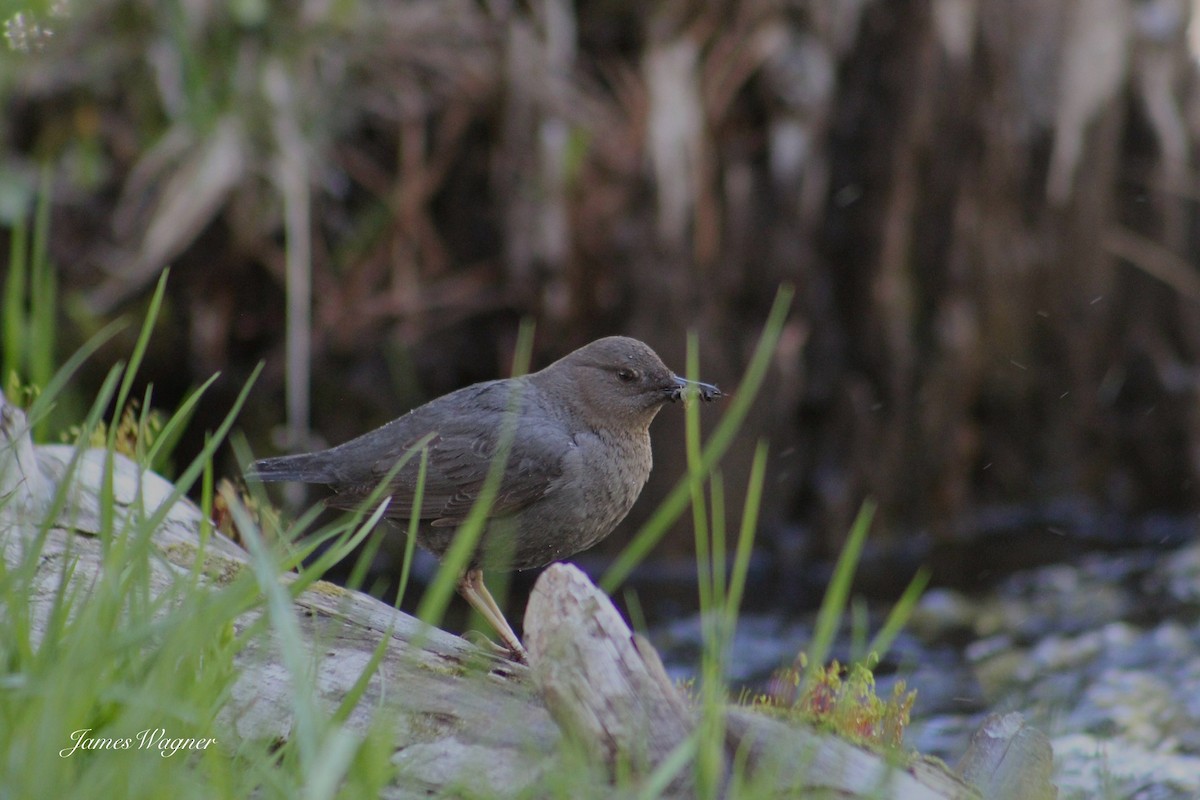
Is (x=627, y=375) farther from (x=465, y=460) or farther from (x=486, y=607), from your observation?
(x=486, y=607)

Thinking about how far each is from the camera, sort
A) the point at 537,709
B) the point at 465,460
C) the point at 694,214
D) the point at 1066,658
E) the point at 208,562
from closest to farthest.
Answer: the point at 537,709 → the point at 208,562 → the point at 465,460 → the point at 1066,658 → the point at 694,214

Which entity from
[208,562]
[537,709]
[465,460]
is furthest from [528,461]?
[537,709]

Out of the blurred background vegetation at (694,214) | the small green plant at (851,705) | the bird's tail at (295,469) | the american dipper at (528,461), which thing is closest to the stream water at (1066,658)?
the blurred background vegetation at (694,214)

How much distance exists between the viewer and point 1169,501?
23.2 feet

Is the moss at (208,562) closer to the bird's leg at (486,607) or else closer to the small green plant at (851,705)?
the bird's leg at (486,607)

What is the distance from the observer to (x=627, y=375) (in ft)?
11.5

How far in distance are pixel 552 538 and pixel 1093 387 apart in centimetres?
456

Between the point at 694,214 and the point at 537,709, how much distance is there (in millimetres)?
3989

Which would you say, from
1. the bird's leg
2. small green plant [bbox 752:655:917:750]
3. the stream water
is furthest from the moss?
the stream water

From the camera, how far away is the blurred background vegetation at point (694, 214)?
18.2ft

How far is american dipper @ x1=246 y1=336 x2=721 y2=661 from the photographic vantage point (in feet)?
10.9

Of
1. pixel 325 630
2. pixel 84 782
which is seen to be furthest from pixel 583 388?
pixel 84 782

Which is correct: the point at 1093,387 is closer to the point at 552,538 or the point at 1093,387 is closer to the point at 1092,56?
the point at 1092,56

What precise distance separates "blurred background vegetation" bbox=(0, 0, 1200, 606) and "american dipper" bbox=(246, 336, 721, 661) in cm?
174
